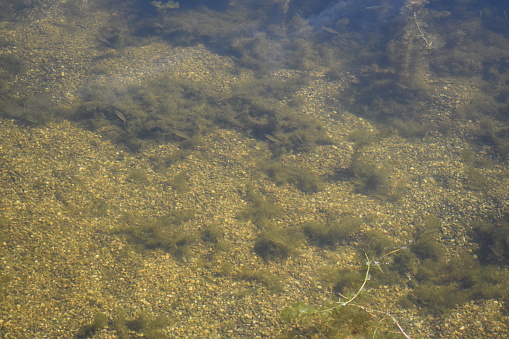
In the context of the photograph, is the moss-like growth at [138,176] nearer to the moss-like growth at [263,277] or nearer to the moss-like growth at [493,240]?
the moss-like growth at [263,277]

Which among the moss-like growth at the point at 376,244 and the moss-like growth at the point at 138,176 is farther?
the moss-like growth at the point at 138,176

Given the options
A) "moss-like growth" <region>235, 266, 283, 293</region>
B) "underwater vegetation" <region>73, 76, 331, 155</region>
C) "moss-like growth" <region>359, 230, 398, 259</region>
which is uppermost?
"underwater vegetation" <region>73, 76, 331, 155</region>

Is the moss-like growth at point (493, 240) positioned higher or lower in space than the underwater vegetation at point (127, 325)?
higher

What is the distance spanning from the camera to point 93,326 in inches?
203

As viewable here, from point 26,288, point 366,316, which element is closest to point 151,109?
point 26,288

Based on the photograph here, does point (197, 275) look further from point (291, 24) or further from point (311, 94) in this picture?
point (291, 24)

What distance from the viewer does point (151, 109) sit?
10.5 metres

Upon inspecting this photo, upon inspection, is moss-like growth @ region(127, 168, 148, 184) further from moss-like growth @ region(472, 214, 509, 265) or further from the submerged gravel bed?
moss-like growth @ region(472, 214, 509, 265)

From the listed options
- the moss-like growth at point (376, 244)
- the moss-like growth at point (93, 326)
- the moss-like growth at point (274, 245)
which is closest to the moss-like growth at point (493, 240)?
the moss-like growth at point (376, 244)

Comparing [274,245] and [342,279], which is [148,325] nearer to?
[274,245]

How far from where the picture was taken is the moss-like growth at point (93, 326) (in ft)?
16.7

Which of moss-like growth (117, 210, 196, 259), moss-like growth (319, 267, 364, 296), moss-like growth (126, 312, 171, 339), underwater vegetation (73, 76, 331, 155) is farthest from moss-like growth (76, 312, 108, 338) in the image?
underwater vegetation (73, 76, 331, 155)

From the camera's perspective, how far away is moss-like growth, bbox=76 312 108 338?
508 cm

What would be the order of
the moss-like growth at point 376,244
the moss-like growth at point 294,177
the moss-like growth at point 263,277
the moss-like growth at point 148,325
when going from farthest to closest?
the moss-like growth at point 294,177 → the moss-like growth at point 376,244 → the moss-like growth at point 263,277 → the moss-like growth at point 148,325
